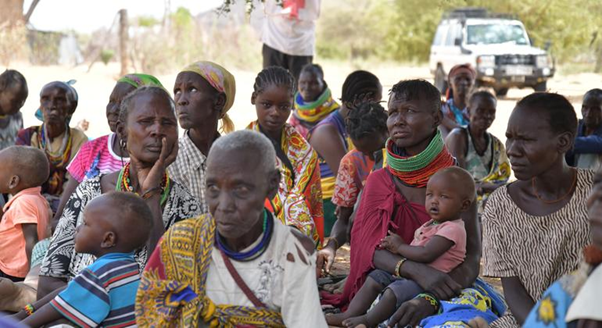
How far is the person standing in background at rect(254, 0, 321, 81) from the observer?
9.78 m

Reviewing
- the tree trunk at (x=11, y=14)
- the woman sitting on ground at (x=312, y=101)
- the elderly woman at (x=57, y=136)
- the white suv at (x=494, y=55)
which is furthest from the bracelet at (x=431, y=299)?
the white suv at (x=494, y=55)

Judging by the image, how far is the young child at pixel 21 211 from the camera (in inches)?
197

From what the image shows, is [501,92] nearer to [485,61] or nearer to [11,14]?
[485,61]

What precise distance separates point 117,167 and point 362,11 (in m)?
51.4

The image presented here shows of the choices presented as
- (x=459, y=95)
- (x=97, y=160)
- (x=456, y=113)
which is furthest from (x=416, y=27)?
(x=97, y=160)

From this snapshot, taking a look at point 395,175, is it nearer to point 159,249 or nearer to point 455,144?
point 159,249

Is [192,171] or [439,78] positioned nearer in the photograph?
[192,171]

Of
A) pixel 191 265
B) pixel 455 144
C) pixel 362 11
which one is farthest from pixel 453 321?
pixel 362 11

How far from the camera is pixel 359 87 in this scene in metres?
6.81

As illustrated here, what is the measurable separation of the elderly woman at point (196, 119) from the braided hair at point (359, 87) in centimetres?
231

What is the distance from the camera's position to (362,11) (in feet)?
180

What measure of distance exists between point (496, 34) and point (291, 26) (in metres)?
14.2

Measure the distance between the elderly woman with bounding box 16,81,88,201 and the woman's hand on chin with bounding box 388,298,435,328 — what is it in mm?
3568

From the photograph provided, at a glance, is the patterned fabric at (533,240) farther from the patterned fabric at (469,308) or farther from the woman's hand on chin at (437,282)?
the woman's hand on chin at (437,282)
